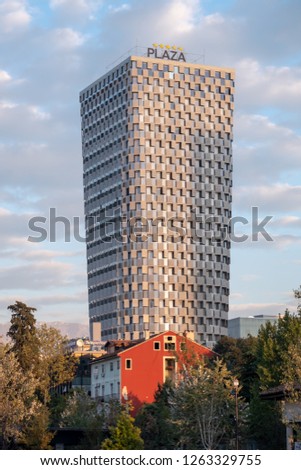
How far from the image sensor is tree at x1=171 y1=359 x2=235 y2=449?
3807 inches

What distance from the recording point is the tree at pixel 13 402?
10994 cm

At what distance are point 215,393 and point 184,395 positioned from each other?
3.44 meters

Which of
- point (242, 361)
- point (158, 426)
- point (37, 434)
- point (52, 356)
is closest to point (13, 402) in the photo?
point (37, 434)

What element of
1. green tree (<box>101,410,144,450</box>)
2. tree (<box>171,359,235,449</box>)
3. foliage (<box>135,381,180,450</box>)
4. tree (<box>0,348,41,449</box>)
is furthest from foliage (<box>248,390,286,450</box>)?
tree (<box>0,348,41,449</box>)

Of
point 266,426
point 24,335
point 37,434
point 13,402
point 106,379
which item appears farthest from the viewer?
point 106,379

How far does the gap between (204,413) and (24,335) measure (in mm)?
46253

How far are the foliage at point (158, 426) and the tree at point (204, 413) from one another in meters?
1.66

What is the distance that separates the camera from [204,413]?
97125 millimetres

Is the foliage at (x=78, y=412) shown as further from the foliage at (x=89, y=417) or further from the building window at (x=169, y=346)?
the building window at (x=169, y=346)

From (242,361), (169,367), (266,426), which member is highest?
(242,361)

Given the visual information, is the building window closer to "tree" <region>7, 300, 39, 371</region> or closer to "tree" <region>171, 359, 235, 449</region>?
"tree" <region>7, 300, 39, 371</region>

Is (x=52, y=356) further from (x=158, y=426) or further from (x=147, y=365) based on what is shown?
(x=158, y=426)
